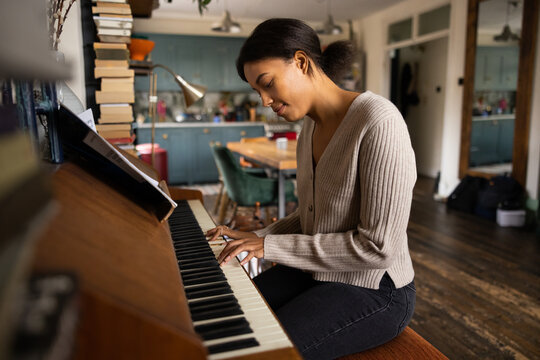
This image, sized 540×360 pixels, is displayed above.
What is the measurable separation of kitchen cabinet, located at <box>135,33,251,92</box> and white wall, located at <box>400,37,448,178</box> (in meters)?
3.08

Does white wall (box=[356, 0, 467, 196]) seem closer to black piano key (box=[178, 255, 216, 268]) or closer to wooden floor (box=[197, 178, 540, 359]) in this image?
wooden floor (box=[197, 178, 540, 359])

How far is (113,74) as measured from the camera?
6.91 ft

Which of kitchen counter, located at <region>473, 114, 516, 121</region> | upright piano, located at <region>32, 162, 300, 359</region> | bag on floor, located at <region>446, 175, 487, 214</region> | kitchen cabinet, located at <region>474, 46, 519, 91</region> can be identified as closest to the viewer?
upright piano, located at <region>32, 162, 300, 359</region>

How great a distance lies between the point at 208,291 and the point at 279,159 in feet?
8.10

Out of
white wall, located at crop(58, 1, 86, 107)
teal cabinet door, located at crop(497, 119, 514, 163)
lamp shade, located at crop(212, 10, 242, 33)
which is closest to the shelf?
white wall, located at crop(58, 1, 86, 107)

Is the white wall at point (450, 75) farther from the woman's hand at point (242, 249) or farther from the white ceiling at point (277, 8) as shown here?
the woman's hand at point (242, 249)

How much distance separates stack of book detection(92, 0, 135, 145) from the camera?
2084 millimetres

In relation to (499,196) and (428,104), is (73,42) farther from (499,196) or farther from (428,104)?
(428,104)

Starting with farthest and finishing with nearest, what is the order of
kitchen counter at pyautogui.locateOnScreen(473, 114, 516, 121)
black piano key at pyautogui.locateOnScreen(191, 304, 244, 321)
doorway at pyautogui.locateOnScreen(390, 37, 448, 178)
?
doorway at pyautogui.locateOnScreen(390, 37, 448, 178), kitchen counter at pyautogui.locateOnScreen(473, 114, 516, 121), black piano key at pyautogui.locateOnScreen(191, 304, 244, 321)

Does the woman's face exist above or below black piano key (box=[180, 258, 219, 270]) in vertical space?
above

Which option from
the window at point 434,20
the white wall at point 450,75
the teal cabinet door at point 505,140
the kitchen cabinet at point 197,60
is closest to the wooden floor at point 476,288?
the teal cabinet door at point 505,140

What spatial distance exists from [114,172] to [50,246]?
2.00 ft

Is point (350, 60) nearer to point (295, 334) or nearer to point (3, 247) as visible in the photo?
point (295, 334)

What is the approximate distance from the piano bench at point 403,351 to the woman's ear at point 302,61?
0.77m
